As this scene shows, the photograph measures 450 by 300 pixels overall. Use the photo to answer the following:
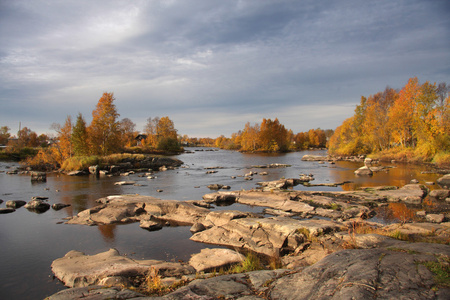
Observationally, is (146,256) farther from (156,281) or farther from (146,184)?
(146,184)

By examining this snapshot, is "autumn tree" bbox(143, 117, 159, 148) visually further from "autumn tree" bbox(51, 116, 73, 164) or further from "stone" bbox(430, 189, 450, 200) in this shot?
"stone" bbox(430, 189, 450, 200)

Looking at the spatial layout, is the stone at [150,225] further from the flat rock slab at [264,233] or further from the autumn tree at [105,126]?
the autumn tree at [105,126]

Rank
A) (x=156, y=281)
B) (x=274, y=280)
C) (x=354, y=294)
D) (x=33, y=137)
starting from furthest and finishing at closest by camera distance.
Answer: (x=33, y=137) → (x=156, y=281) → (x=274, y=280) → (x=354, y=294)

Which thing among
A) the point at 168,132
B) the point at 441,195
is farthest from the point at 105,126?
the point at 168,132

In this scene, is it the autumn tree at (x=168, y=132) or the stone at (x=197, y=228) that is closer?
the stone at (x=197, y=228)

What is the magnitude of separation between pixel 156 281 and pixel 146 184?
25.4 m

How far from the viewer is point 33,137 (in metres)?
106

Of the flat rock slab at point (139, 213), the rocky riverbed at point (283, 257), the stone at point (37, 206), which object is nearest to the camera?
the rocky riverbed at point (283, 257)

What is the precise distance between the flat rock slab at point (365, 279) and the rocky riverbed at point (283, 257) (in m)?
0.02

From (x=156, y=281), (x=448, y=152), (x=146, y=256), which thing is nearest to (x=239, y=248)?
(x=146, y=256)

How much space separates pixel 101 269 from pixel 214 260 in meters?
4.16

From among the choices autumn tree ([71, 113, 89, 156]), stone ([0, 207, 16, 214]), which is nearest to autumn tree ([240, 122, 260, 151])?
autumn tree ([71, 113, 89, 156])

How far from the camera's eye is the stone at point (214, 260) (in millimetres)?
9930

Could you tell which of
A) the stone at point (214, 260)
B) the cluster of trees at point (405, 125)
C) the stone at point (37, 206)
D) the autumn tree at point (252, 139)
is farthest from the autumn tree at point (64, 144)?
the autumn tree at point (252, 139)
